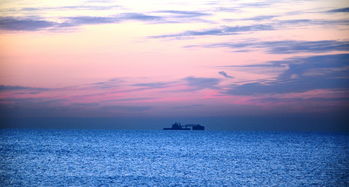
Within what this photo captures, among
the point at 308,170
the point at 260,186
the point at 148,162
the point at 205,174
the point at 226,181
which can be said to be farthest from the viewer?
the point at 148,162

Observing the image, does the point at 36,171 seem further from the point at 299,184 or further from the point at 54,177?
the point at 299,184

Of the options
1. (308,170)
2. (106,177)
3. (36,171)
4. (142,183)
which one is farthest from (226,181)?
(36,171)

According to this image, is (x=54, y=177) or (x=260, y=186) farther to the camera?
(x=54, y=177)

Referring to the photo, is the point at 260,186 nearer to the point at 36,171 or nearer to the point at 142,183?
the point at 142,183

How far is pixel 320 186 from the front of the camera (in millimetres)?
46250

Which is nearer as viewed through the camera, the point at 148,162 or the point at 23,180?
the point at 23,180

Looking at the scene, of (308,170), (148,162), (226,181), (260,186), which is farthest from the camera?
(148,162)

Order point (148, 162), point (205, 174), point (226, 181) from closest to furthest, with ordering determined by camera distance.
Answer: point (226, 181)
point (205, 174)
point (148, 162)

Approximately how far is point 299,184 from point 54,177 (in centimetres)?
2277

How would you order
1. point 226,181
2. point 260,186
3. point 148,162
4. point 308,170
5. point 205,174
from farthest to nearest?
point 148,162
point 308,170
point 205,174
point 226,181
point 260,186

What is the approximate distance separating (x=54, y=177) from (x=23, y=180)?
10.3 ft

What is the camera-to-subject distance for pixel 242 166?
207ft

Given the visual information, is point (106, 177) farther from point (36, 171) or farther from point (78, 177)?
point (36, 171)

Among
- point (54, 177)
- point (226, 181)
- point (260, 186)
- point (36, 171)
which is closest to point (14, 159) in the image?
point (36, 171)
